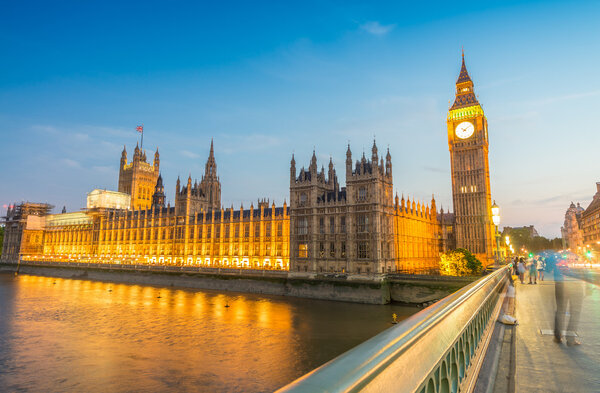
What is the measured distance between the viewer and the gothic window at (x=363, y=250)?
53.6m

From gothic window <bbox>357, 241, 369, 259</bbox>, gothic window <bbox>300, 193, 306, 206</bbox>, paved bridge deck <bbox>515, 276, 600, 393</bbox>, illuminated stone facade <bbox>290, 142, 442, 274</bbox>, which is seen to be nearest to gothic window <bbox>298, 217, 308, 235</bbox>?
illuminated stone facade <bbox>290, 142, 442, 274</bbox>

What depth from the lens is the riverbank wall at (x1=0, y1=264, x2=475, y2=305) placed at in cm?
4503

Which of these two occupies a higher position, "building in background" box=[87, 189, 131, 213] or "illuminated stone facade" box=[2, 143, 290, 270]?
"building in background" box=[87, 189, 131, 213]

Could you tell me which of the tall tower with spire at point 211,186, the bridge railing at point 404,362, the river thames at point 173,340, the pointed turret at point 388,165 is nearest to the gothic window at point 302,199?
A: the pointed turret at point 388,165

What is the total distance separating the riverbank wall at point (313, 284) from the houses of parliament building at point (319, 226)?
4.58m

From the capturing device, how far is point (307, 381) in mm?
1453

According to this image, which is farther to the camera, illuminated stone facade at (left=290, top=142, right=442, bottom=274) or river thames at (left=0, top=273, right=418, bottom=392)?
illuminated stone facade at (left=290, top=142, right=442, bottom=274)

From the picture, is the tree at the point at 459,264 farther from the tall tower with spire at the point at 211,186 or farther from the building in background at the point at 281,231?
the tall tower with spire at the point at 211,186

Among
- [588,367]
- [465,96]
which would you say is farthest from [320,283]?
[465,96]

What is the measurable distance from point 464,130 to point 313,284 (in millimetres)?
49046

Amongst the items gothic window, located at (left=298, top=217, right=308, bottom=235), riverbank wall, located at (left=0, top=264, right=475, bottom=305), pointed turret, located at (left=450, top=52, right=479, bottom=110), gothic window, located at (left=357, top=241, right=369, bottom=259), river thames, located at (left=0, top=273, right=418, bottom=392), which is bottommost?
river thames, located at (left=0, top=273, right=418, bottom=392)

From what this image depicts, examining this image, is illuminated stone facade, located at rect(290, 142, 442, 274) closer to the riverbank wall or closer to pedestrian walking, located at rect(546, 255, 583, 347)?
the riverbank wall

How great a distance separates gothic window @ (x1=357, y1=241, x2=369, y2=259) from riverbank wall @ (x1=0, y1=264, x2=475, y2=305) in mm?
5580

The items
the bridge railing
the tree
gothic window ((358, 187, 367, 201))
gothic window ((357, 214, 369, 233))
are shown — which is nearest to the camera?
the bridge railing
